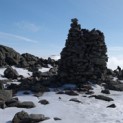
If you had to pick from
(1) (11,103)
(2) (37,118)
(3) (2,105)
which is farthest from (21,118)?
(1) (11,103)

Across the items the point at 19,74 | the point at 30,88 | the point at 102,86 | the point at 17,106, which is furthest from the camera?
the point at 19,74

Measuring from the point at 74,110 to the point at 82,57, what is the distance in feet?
72.6

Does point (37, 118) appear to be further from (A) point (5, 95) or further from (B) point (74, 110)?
(A) point (5, 95)

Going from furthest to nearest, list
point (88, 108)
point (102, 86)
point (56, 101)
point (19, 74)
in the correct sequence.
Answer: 1. point (19, 74)
2. point (102, 86)
3. point (56, 101)
4. point (88, 108)

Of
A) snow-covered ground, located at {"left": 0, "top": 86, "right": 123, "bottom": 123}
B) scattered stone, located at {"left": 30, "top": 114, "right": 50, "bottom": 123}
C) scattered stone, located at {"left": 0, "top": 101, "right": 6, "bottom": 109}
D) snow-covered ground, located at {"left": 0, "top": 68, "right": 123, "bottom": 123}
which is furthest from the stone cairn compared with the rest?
scattered stone, located at {"left": 30, "top": 114, "right": 50, "bottom": 123}

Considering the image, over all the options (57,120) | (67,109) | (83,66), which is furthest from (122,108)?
(83,66)

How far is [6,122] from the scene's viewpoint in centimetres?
2494

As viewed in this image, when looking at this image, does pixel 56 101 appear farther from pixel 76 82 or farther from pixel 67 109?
pixel 76 82

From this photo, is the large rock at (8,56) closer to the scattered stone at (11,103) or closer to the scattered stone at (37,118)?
the scattered stone at (11,103)

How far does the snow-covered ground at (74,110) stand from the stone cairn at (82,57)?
1089cm

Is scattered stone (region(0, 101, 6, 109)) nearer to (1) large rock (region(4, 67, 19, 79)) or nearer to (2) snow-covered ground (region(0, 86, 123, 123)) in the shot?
(2) snow-covered ground (region(0, 86, 123, 123))

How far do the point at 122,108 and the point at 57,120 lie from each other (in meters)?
10.8

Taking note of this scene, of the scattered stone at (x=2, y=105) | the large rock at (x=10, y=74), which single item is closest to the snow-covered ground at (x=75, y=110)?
the scattered stone at (x=2, y=105)

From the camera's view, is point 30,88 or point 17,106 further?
point 30,88
